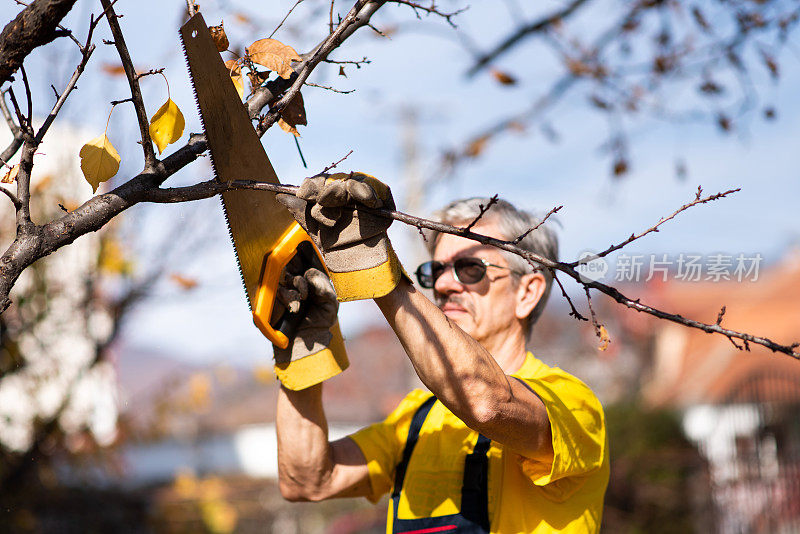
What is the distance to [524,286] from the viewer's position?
7.98 feet

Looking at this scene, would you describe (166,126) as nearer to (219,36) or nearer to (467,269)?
(219,36)

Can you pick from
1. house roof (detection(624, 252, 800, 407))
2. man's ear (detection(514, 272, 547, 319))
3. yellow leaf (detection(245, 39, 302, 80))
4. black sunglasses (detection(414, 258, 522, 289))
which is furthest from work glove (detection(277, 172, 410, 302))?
house roof (detection(624, 252, 800, 407))

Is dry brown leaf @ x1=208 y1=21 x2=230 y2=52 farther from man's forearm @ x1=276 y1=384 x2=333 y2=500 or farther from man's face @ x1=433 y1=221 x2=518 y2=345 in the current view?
man's forearm @ x1=276 y1=384 x2=333 y2=500

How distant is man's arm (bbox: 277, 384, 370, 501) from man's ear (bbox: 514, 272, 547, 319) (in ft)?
2.29

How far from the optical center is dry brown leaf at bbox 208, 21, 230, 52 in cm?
177

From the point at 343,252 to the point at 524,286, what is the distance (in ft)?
3.06

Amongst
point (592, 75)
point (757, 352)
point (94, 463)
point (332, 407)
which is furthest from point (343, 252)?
point (332, 407)

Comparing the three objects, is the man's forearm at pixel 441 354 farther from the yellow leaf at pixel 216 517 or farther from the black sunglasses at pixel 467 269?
the yellow leaf at pixel 216 517

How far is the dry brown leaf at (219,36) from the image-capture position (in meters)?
1.77

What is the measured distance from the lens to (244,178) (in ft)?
5.98

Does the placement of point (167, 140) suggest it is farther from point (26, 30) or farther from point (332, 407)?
point (332, 407)

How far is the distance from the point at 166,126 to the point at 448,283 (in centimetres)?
105

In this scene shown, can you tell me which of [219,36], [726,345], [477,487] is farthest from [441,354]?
[726,345]

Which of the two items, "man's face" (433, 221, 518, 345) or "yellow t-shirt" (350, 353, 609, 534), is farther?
"man's face" (433, 221, 518, 345)
